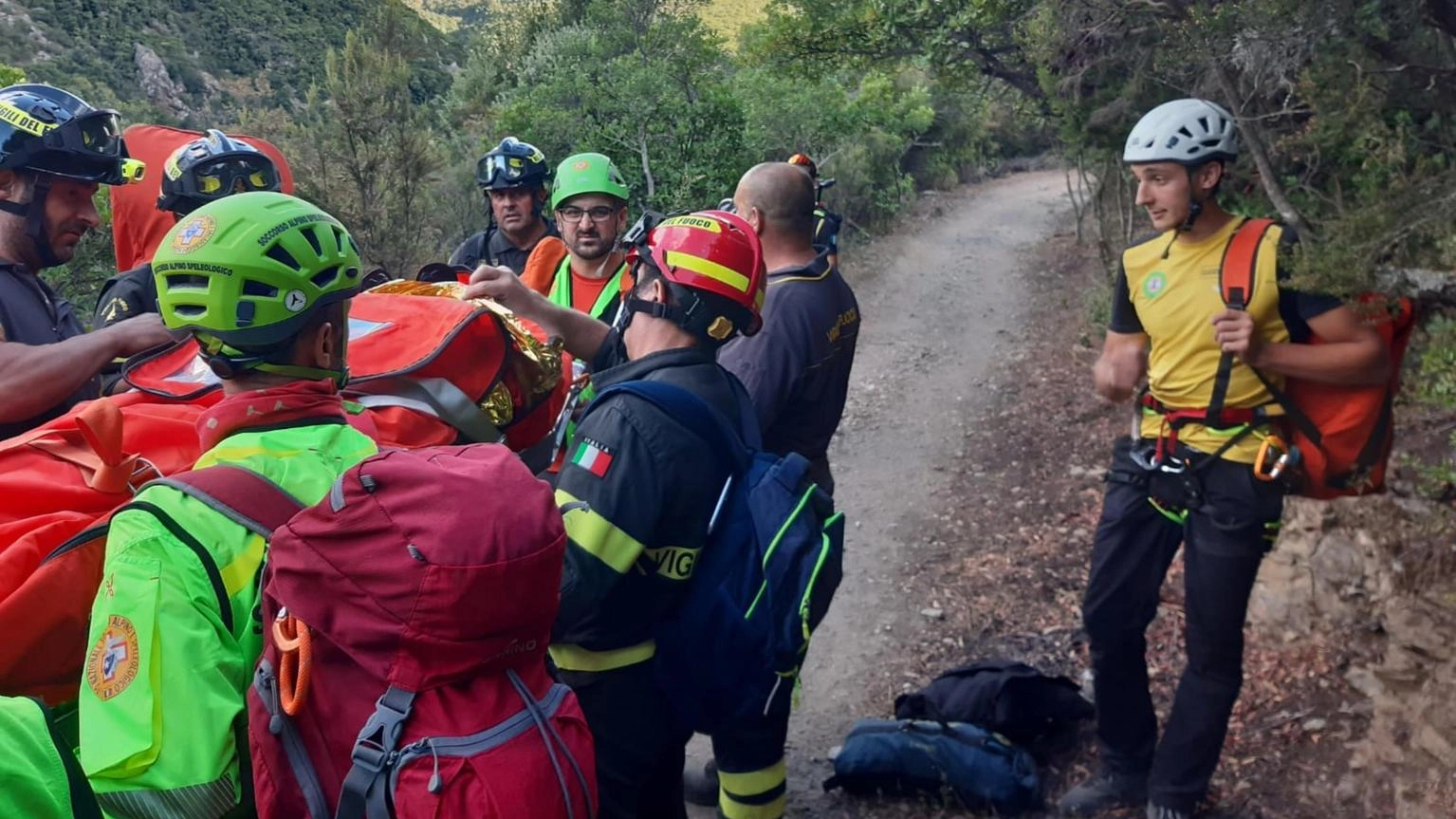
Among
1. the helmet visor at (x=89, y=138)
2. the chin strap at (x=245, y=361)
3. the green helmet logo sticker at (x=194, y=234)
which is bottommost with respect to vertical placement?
the chin strap at (x=245, y=361)

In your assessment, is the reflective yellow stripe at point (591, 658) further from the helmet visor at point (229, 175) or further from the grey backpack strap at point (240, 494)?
the helmet visor at point (229, 175)

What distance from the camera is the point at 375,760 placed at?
164cm

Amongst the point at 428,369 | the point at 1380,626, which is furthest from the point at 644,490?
the point at 1380,626

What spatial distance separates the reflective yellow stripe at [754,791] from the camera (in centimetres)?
313

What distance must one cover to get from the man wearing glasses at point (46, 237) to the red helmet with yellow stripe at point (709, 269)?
1446 mm

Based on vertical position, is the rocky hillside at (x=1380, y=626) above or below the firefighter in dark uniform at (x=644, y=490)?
below

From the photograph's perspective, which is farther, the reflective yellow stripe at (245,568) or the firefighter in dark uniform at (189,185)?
the firefighter in dark uniform at (189,185)

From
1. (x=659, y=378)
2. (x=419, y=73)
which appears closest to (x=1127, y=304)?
(x=659, y=378)

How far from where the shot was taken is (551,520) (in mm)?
1770

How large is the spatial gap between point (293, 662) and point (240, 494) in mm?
353

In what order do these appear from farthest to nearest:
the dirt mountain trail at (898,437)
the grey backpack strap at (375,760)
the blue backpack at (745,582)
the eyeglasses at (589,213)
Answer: the dirt mountain trail at (898,437) → the eyeglasses at (589,213) → the blue backpack at (745,582) → the grey backpack strap at (375,760)

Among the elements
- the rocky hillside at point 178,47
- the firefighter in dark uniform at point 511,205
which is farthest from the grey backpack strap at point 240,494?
the rocky hillside at point 178,47

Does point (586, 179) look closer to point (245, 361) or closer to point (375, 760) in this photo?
point (245, 361)

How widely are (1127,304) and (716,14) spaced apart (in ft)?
166
